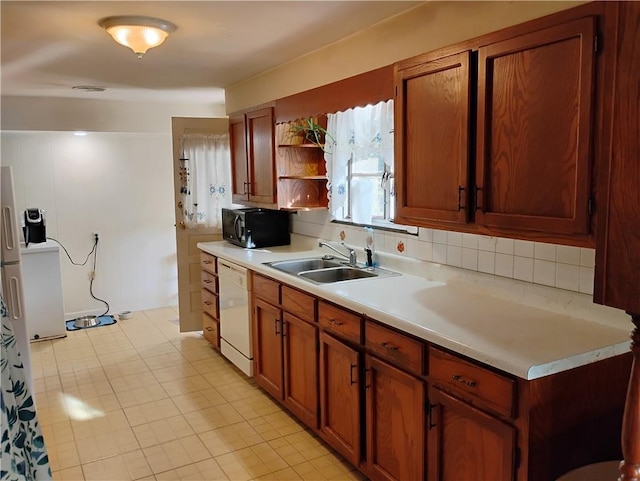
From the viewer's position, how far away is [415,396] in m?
2.07

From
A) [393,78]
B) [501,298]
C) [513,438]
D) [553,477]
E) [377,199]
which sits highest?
[393,78]

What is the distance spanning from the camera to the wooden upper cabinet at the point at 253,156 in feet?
12.4

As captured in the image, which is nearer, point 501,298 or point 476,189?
point 476,189

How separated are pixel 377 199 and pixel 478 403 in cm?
180

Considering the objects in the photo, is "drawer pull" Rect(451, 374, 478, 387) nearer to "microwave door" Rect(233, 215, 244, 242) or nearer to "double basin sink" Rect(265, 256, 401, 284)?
"double basin sink" Rect(265, 256, 401, 284)

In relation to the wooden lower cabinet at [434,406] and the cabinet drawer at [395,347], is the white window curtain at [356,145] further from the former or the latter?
the cabinet drawer at [395,347]

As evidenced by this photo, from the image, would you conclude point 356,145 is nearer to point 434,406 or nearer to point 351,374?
point 351,374

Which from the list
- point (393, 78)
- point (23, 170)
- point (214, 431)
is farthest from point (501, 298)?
point (23, 170)

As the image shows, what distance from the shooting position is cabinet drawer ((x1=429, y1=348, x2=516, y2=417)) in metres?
1.66

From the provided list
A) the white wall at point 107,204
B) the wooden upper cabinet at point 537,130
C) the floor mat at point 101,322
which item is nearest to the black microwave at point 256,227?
the white wall at point 107,204

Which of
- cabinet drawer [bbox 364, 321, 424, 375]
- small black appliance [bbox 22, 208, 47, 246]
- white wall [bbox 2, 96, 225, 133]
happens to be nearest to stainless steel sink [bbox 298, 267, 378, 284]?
cabinet drawer [bbox 364, 321, 424, 375]

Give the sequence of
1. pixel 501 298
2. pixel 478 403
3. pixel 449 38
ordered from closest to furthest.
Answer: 1. pixel 478 403
2. pixel 449 38
3. pixel 501 298

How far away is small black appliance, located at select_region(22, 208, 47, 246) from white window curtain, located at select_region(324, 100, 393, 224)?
2.98 metres

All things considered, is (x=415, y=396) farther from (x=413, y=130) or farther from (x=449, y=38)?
(x=449, y=38)
